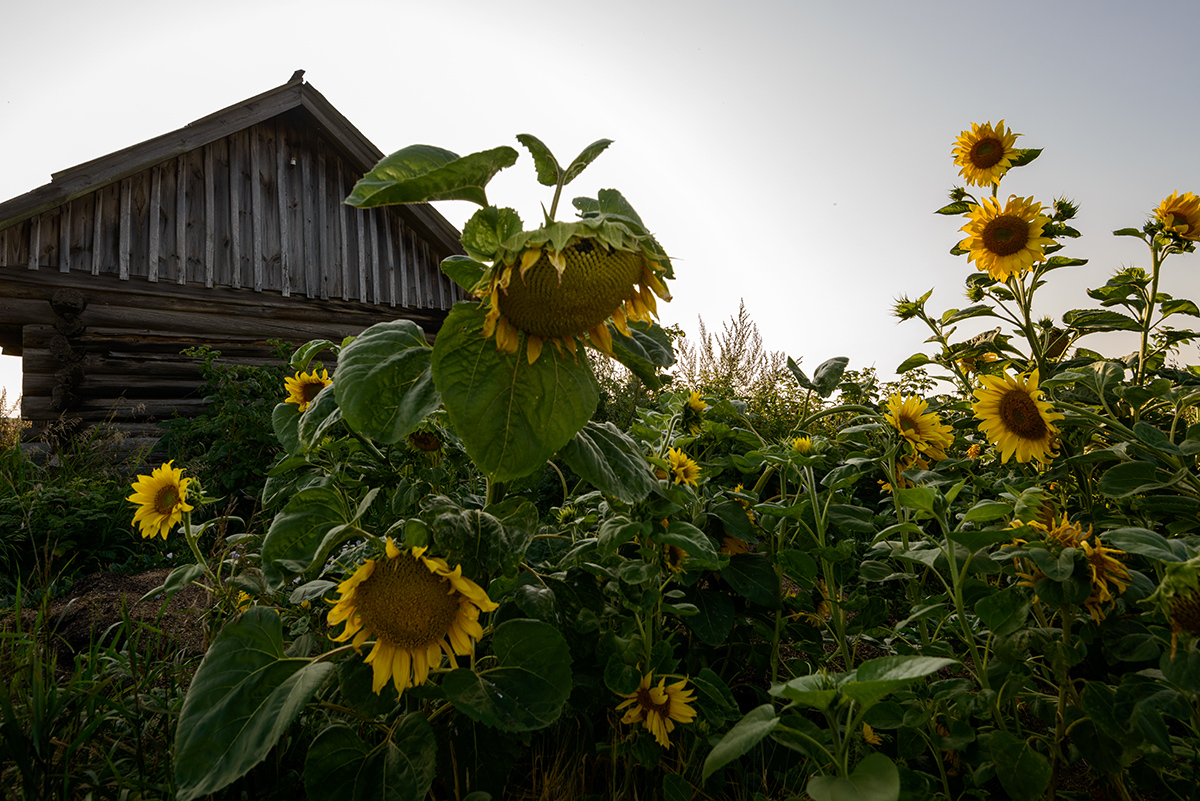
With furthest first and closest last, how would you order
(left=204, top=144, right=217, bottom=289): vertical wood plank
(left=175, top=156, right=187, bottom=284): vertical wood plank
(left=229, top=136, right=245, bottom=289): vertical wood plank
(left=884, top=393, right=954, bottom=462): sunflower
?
(left=229, top=136, right=245, bottom=289): vertical wood plank < (left=204, top=144, right=217, bottom=289): vertical wood plank < (left=175, top=156, right=187, bottom=284): vertical wood plank < (left=884, top=393, right=954, bottom=462): sunflower

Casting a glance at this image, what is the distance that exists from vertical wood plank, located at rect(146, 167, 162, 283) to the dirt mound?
146 inches

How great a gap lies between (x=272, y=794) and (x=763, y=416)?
11.2 ft

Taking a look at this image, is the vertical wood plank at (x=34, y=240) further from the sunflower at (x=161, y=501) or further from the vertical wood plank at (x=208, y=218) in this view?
the sunflower at (x=161, y=501)

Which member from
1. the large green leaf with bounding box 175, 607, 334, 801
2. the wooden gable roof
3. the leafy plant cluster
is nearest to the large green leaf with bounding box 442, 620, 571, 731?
the leafy plant cluster

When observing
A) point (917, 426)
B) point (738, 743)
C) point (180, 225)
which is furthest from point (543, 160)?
point (180, 225)

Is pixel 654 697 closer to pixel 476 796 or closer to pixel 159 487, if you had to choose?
pixel 476 796

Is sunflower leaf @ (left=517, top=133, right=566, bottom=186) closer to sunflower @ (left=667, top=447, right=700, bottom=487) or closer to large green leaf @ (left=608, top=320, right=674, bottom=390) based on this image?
large green leaf @ (left=608, top=320, right=674, bottom=390)

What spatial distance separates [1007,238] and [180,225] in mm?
7295

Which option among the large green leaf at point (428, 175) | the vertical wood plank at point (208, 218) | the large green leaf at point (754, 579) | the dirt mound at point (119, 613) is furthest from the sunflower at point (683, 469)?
the vertical wood plank at point (208, 218)

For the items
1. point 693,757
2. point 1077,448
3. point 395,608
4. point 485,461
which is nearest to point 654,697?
point 693,757

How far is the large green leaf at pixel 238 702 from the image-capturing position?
3.01 ft

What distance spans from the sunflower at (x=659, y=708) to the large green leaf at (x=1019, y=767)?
0.53 m

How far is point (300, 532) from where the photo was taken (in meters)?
1.16

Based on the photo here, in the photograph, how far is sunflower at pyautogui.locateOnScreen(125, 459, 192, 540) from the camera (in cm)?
180
